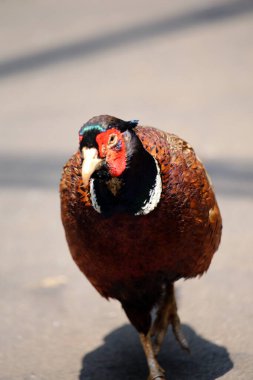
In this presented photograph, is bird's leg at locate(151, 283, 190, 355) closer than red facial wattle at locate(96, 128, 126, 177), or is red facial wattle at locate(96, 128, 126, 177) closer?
red facial wattle at locate(96, 128, 126, 177)

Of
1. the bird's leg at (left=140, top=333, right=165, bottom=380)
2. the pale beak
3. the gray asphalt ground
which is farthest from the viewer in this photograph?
the gray asphalt ground

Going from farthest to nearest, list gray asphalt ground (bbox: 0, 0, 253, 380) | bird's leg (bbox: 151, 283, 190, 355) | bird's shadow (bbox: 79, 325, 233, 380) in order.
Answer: gray asphalt ground (bbox: 0, 0, 253, 380) → bird's leg (bbox: 151, 283, 190, 355) → bird's shadow (bbox: 79, 325, 233, 380)

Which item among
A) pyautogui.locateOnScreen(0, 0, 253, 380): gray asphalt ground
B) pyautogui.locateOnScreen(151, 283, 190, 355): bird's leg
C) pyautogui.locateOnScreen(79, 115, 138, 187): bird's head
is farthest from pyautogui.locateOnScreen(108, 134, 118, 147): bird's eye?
pyautogui.locateOnScreen(0, 0, 253, 380): gray asphalt ground

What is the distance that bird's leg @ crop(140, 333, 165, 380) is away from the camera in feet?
12.6

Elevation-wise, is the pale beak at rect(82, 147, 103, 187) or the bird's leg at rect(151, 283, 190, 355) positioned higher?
the pale beak at rect(82, 147, 103, 187)

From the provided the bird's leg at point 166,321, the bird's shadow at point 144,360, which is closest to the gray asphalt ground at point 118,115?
the bird's shadow at point 144,360

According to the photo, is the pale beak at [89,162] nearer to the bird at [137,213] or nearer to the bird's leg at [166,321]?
the bird at [137,213]

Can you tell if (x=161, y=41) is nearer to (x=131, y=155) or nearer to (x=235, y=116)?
(x=235, y=116)

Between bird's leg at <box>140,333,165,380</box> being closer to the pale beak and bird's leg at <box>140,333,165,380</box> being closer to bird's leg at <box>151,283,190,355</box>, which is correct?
bird's leg at <box>151,283,190,355</box>

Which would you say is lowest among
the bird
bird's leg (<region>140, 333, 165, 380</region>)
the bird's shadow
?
the bird's shadow

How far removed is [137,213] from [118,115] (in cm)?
392

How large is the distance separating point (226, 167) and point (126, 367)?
229 centimetres

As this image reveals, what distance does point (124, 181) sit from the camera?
10.8ft

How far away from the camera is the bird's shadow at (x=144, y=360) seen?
3951 mm
